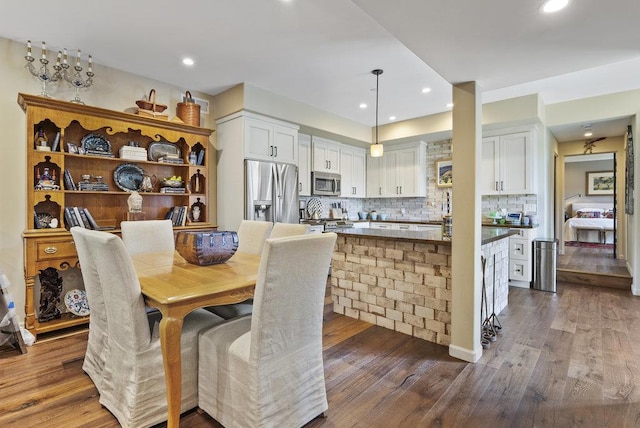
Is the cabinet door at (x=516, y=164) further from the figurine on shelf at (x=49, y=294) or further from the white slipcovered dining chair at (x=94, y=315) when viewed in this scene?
the figurine on shelf at (x=49, y=294)

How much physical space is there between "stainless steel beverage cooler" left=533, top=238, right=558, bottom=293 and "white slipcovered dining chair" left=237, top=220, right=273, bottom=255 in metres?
3.78

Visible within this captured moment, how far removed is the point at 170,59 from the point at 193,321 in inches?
103

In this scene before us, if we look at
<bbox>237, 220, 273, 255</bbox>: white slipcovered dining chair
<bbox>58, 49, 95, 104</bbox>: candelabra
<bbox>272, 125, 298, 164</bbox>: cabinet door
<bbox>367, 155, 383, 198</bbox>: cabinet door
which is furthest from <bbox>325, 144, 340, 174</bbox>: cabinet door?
<bbox>58, 49, 95, 104</bbox>: candelabra

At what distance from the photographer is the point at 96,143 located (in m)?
3.35

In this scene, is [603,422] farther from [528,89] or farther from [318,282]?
[528,89]

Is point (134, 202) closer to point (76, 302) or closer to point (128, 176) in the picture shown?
point (128, 176)

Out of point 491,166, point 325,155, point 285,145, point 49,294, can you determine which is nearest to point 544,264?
point 491,166

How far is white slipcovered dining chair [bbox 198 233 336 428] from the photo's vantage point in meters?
1.47

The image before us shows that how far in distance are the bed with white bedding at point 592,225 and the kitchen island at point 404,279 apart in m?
6.51

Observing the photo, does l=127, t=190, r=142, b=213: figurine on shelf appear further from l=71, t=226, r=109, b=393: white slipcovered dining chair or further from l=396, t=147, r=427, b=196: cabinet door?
l=396, t=147, r=427, b=196: cabinet door

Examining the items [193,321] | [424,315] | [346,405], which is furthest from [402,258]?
[193,321]

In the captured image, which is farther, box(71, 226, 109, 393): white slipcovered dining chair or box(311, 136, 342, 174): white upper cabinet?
box(311, 136, 342, 174): white upper cabinet

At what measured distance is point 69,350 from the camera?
260 cm

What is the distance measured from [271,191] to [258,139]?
686 millimetres
